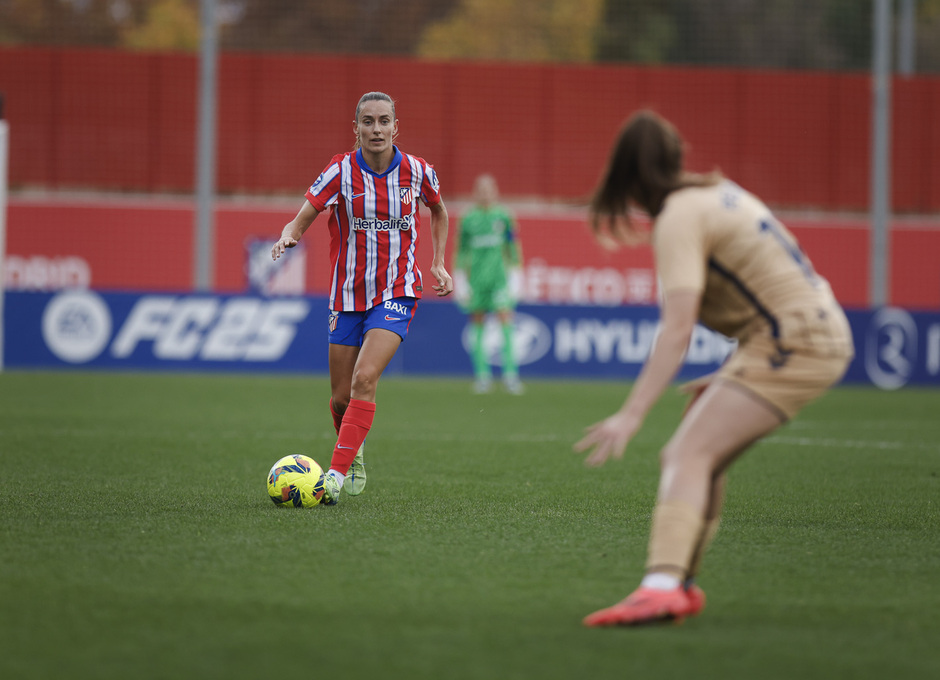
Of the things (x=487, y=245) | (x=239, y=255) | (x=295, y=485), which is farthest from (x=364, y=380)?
(x=239, y=255)

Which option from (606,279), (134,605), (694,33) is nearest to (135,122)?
(606,279)

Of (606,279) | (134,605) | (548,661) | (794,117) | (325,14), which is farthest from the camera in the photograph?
(325,14)

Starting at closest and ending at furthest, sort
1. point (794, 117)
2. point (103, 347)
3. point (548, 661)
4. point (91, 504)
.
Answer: point (548, 661), point (91, 504), point (103, 347), point (794, 117)

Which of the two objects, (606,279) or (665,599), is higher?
(606,279)

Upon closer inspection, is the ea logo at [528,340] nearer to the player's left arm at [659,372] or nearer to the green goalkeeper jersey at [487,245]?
the green goalkeeper jersey at [487,245]

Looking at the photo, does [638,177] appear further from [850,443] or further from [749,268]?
[850,443]

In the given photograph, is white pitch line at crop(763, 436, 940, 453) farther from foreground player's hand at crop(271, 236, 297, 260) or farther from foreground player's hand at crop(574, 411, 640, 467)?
foreground player's hand at crop(574, 411, 640, 467)

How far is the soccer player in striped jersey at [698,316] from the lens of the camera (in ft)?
12.3

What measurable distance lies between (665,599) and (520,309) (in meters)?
13.1

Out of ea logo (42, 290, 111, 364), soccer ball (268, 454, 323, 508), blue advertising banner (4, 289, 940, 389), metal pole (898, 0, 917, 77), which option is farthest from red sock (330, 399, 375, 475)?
metal pole (898, 0, 917, 77)

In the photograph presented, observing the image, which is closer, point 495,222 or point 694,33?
point 495,222

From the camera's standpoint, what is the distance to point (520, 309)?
1680 cm

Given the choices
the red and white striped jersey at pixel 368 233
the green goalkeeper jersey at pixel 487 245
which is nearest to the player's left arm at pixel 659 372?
the red and white striped jersey at pixel 368 233

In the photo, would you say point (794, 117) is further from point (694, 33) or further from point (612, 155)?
point (612, 155)
